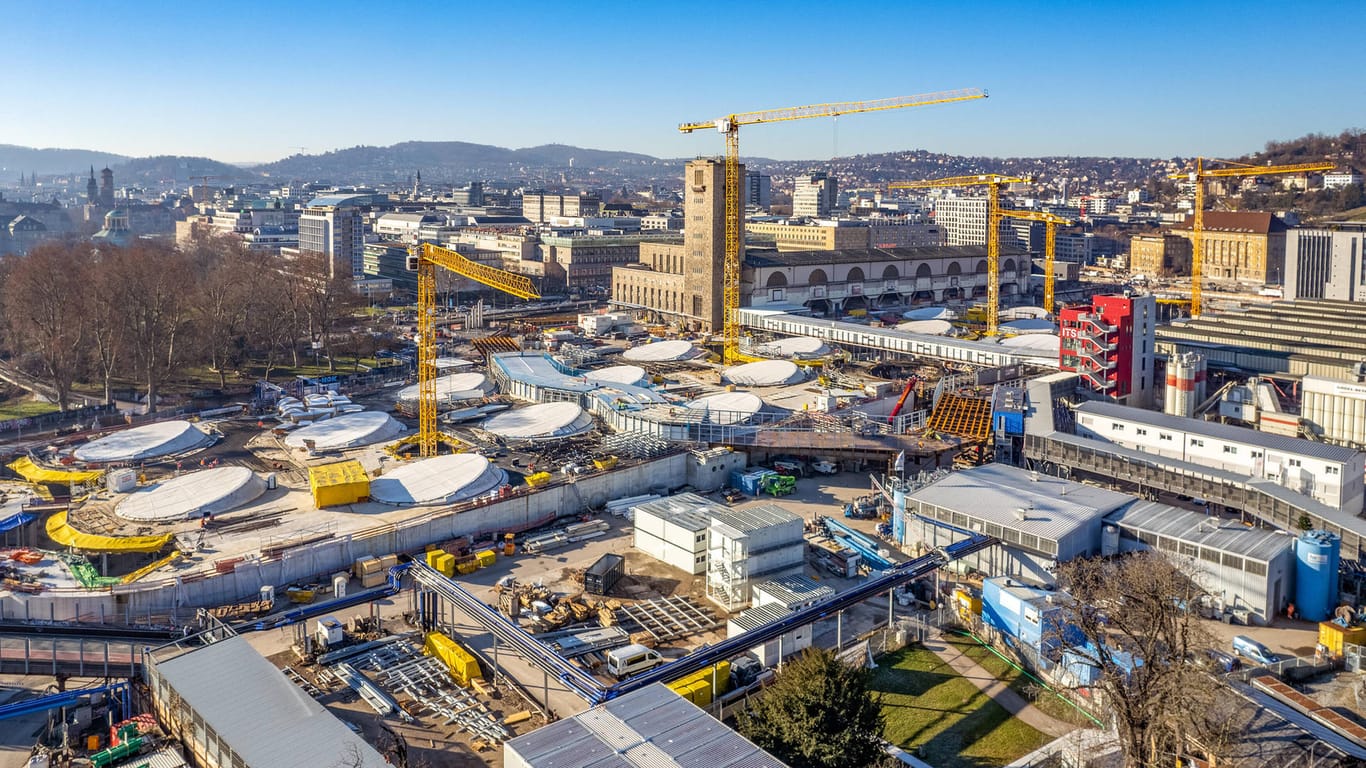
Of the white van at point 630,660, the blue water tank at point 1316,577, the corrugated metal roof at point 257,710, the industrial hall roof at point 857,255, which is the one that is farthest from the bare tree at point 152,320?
the blue water tank at point 1316,577

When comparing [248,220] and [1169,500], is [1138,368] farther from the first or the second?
[248,220]

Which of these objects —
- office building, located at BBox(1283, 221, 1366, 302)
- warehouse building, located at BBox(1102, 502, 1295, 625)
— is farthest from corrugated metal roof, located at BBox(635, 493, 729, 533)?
office building, located at BBox(1283, 221, 1366, 302)

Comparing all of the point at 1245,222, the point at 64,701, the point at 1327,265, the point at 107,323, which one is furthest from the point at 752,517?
the point at 1245,222

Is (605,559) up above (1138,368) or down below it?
below

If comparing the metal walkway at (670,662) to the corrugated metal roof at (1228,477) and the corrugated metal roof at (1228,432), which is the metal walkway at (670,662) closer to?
the corrugated metal roof at (1228,477)

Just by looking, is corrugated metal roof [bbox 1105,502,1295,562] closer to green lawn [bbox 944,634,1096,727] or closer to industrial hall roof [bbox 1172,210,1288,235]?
green lawn [bbox 944,634,1096,727]

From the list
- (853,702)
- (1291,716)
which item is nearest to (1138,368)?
(1291,716)
